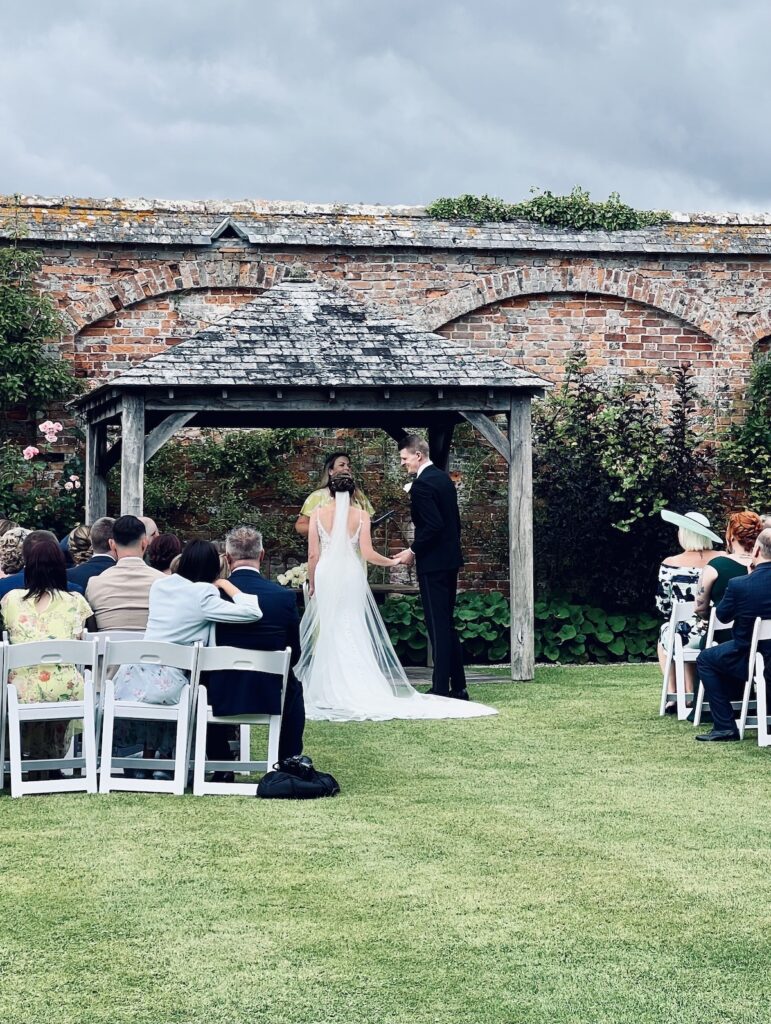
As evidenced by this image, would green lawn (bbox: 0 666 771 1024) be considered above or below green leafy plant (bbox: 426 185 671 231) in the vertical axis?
below

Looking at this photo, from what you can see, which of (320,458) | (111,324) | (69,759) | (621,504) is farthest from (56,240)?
(69,759)

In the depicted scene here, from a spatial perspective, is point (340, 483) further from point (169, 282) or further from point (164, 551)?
point (169, 282)

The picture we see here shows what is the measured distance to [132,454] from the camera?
40.1 ft

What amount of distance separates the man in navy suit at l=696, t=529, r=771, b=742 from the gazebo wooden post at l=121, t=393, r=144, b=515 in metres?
5.30

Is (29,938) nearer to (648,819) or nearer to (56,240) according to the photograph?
(648,819)

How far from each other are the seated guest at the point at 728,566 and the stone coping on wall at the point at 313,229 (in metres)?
7.24

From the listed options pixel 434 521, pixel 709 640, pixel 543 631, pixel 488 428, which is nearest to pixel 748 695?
pixel 709 640

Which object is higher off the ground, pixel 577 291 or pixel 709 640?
pixel 577 291

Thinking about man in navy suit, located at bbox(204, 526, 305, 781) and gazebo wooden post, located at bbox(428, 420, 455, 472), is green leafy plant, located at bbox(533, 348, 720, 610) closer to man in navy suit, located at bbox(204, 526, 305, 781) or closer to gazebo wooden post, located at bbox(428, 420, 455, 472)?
gazebo wooden post, located at bbox(428, 420, 455, 472)

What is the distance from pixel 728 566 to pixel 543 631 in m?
5.33

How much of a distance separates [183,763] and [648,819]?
2.44m

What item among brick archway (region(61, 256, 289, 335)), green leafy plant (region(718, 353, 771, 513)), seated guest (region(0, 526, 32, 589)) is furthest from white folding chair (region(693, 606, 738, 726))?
brick archway (region(61, 256, 289, 335))

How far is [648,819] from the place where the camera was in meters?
6.46

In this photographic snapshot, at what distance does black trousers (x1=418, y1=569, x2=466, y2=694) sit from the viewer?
11.3 meters
